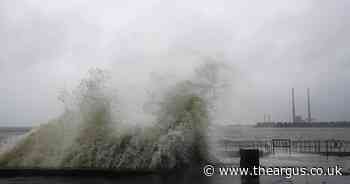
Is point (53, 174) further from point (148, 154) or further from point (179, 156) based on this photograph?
point (179, 156)

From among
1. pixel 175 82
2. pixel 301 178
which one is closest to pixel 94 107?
pixel 175 82

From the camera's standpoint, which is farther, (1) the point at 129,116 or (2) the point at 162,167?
(1) the point at 129,116

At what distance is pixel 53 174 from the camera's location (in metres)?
14.9

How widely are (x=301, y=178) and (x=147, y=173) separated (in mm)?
5886

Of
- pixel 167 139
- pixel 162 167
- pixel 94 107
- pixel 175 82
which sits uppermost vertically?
pixel 175 82

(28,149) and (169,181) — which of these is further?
(28,149)

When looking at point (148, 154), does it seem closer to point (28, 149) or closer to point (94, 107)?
point (94, 107)

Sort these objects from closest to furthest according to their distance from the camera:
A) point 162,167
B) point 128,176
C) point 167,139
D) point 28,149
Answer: point 128,176
point 162,167
point 167,139
point 28,149

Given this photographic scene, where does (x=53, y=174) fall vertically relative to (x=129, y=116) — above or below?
below

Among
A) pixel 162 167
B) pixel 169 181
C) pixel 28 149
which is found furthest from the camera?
pixel 28 149

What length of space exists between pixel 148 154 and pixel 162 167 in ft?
4.33


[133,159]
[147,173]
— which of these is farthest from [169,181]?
[133,159]

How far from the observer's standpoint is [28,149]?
843 inches

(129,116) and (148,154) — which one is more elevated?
(129,116)
